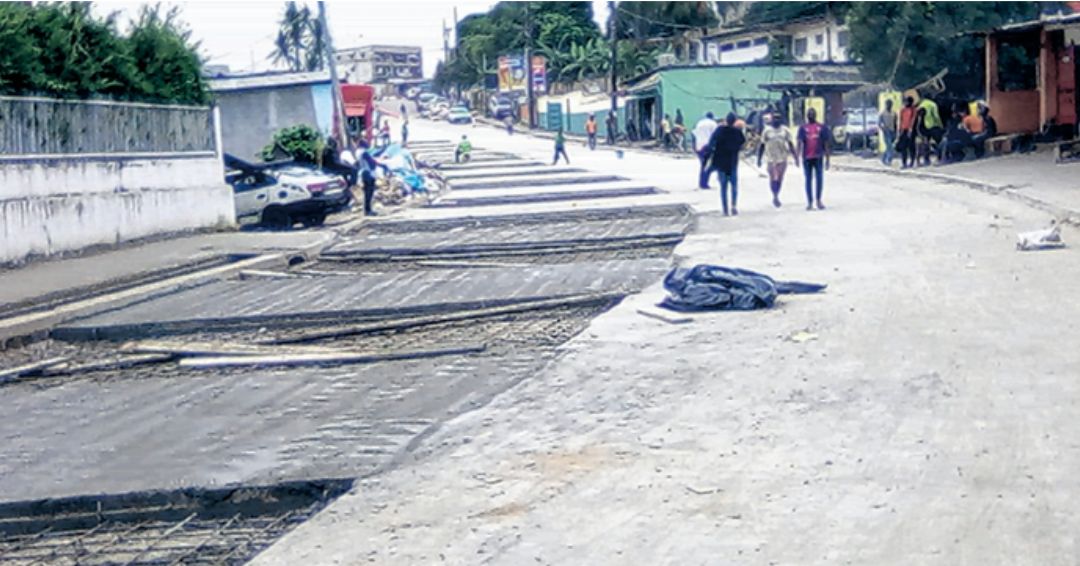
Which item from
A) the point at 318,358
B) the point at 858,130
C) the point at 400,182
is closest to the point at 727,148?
the point at 318,358

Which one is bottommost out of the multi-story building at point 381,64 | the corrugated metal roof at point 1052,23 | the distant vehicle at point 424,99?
the corrugated metal roof at point 1052,23

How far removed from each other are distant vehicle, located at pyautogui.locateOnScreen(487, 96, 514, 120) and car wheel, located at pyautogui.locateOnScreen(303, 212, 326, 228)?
250 feet

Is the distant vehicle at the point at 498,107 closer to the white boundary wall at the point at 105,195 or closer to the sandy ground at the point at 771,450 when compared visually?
the white boundary wall at the point at 105,195

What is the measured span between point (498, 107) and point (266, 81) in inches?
2698

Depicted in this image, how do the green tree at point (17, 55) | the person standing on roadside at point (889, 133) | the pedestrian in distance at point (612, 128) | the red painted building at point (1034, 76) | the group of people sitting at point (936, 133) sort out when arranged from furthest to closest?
the pedestrian in distance at point (612, 128)
the person standing on roadside at point (889, 133)
the group of people sitting at point (936, 133)
the red painted building at point (1034, 76)
the green tree at point (17, 55)

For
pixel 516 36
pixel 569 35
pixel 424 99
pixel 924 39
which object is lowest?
pixel 924 39

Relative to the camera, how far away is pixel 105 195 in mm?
22188

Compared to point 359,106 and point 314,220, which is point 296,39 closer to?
point 359,106

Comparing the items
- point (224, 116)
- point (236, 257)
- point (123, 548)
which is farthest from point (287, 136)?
Result: point (123, 548)

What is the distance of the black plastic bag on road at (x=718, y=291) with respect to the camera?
12055mm

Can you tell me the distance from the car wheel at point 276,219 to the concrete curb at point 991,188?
13.5 metres

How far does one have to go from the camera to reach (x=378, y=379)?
32.2 feet

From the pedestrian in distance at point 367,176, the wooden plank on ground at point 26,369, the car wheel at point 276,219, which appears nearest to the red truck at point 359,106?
the pedestrian in distance at point 367,176

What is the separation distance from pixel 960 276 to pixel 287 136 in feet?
78.7
